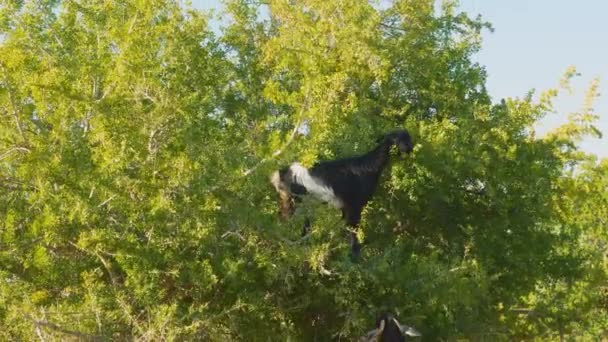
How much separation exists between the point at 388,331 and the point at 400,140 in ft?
7.99

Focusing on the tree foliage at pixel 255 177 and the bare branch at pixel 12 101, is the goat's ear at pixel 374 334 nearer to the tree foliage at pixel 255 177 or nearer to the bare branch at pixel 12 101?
the tree foliage at pixel 255 177

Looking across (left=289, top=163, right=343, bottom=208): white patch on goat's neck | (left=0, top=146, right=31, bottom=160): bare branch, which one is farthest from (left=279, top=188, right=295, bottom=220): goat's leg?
(left=0, top=146, right=31, bottom=160): bare branch

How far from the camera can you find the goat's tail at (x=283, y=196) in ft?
37.4

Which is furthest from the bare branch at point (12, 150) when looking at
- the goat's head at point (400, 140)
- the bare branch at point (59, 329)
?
the goat's head at point (400, 140)

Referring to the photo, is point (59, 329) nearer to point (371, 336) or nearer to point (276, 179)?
point (276, 179)

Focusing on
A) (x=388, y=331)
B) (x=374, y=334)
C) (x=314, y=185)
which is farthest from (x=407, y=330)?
(x=314, y=185)

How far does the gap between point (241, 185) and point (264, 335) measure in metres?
2.86

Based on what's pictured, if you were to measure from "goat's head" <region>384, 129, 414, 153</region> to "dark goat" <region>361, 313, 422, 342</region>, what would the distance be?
84.8 inches

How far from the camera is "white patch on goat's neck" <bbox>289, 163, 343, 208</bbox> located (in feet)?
36.9

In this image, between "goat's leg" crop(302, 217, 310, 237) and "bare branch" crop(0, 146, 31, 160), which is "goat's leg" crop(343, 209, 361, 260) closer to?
"goat's leg" crop(302, 217, 310, 237)

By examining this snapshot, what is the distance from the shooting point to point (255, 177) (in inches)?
387

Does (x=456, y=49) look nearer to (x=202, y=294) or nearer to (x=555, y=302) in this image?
(x=555, y=302)

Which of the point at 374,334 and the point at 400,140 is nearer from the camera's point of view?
the point at 374,334

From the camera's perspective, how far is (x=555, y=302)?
747 inches
